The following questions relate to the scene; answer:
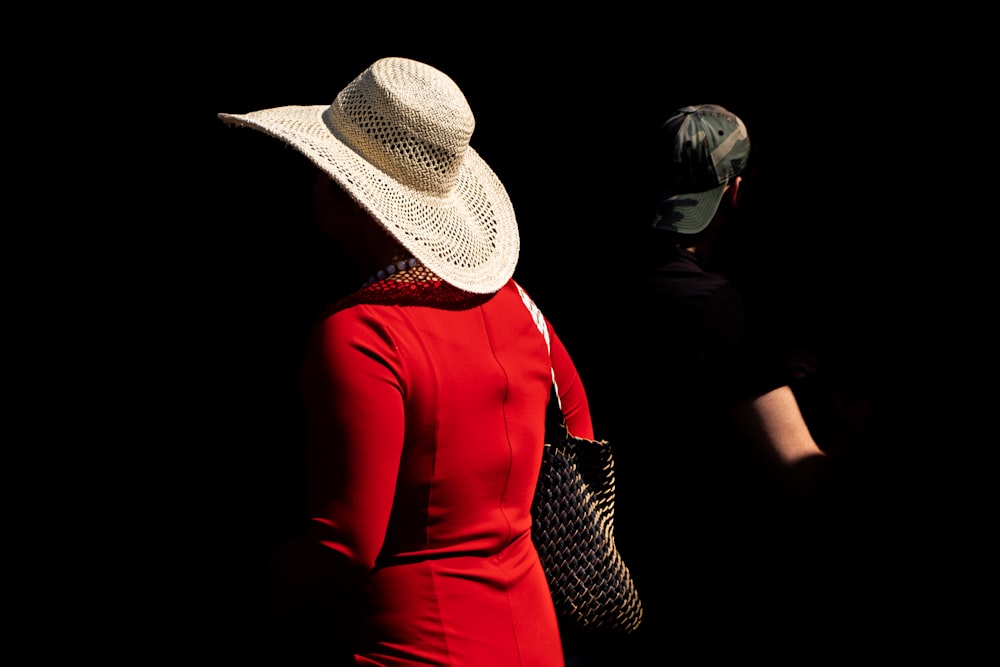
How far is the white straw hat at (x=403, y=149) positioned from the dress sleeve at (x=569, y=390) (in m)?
0.26

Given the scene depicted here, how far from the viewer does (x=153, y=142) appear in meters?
2.48

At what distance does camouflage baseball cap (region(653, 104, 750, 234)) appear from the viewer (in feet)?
7.07

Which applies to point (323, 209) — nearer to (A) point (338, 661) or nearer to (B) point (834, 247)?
(A) point (338, 661)

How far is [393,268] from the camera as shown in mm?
1554

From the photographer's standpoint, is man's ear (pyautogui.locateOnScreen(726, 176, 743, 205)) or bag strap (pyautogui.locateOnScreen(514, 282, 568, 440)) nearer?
bag strap (pyautogui.locateOnScreen(514, 282, 568, 440))

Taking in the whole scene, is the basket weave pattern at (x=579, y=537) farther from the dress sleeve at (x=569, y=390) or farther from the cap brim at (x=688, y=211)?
the cap brim at (x=688, y=211)

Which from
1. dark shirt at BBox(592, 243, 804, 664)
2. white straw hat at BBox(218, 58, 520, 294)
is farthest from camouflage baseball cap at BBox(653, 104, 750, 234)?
white straw hat at BBox(218, 58, 520, 294)

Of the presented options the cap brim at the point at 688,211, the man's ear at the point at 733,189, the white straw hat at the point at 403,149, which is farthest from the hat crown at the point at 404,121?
the man's ear at the point at 733,189

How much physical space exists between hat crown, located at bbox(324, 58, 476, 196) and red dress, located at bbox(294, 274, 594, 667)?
191 millimetres

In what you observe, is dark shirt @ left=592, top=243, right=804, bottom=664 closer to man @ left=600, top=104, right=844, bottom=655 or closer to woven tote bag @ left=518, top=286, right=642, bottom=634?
man @ left=600, top=104, right=844, bottom=655

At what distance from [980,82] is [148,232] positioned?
210 centimetres

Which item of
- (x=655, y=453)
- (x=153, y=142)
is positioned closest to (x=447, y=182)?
(x=655, y=453)

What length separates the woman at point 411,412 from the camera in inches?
56.2

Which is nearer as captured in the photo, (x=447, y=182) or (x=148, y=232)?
(x=447, y=182)
